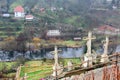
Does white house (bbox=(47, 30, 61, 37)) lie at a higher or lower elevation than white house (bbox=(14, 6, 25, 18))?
lower

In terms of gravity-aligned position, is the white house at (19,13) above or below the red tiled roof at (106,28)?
above

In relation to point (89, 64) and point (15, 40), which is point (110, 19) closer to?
point (15, 40)

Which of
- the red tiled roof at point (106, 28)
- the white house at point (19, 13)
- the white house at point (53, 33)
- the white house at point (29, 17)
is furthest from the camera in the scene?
the white house at point (19, 13)

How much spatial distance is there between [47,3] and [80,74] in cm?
4503

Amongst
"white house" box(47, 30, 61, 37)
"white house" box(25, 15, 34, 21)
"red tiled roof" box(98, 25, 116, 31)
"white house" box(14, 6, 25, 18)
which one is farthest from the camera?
"white house" box(14, 6, 25, 18)

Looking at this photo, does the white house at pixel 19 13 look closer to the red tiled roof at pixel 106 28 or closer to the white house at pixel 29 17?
the white house at pixel 29 17

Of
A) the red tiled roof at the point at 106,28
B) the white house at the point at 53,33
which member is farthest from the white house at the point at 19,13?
the red tiled roof at the point at 106,28

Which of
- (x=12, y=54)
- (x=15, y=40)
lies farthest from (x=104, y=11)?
(x=12, y=54)

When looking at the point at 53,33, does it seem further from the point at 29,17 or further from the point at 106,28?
the point at 106,28

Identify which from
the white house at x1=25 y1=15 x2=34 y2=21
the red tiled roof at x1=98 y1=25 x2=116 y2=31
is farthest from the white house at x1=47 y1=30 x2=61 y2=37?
the red tiled roof at x1=98 y1=25 x2=116 y2=31

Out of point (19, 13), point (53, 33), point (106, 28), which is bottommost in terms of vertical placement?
point (53, 33)

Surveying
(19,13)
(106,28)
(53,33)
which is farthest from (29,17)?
(106,28)

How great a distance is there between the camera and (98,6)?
5431cm

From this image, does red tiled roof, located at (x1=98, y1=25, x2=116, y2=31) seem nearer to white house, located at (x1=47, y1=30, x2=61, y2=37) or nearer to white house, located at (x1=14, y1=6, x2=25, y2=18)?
white house, located at (x1=47, y1=30, x2=61, y2=37)
